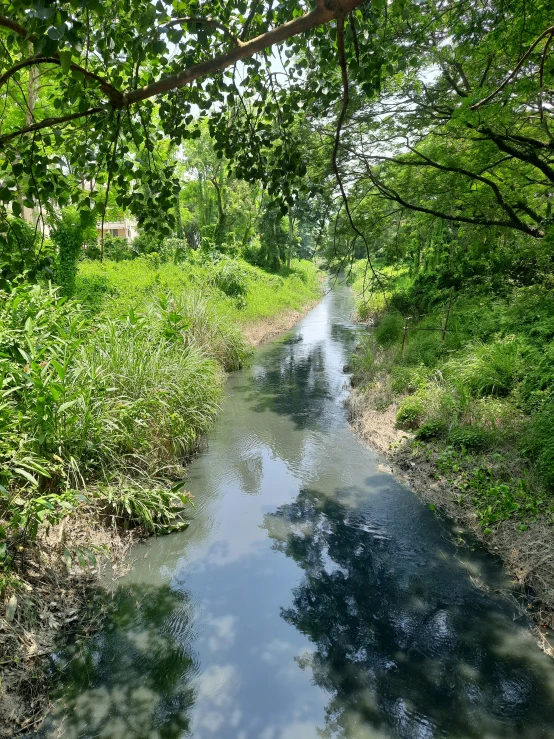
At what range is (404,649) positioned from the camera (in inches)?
140

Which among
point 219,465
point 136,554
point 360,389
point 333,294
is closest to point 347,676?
point 136,554

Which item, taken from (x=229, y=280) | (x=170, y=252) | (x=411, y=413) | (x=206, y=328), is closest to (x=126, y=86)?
(x=411, y=413)

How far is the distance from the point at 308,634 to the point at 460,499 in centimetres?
237

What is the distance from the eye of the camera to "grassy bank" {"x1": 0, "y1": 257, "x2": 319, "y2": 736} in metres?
3.30

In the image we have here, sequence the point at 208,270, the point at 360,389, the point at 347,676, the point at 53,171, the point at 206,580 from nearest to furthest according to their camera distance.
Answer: the point at 53,171, the point at 347,676, the point at 206,580, the point at 360,389, the point at 208,270

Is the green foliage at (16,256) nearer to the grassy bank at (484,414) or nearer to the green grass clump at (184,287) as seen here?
the grassy bank at (484,414)

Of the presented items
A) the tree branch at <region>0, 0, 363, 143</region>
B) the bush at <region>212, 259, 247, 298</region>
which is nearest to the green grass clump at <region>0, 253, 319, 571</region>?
the tree branch at <region>0, 0, 363, 143</region>

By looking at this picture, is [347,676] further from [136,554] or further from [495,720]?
[136,554]

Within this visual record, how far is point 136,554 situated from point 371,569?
2.19 metres

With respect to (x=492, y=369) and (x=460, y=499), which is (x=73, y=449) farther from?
(x=492, y=369)

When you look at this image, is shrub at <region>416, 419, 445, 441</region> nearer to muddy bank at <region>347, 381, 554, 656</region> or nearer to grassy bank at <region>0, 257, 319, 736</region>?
muddy bank at <region>347, 381, 554, 656</region>

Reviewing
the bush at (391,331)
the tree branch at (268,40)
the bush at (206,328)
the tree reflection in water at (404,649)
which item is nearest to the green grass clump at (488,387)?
the bush at (391,331)

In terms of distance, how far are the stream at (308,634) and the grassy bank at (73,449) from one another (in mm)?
302

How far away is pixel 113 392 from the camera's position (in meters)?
5.25
